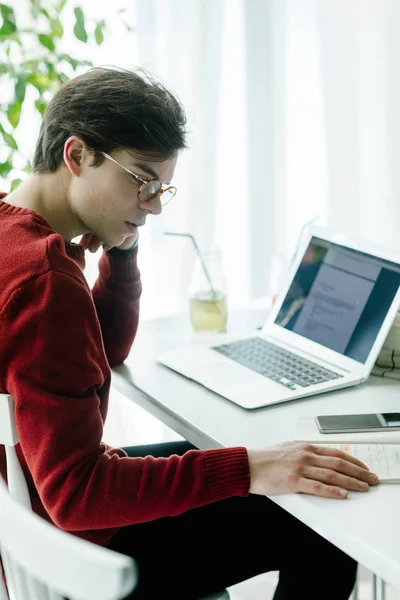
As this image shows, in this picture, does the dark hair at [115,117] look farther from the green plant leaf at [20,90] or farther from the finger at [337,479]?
the green plant leaf at [20,90]

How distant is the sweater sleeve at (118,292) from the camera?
4.92 feet

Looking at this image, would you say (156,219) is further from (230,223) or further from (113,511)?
(113,511)

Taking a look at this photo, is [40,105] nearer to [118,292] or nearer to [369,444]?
[118,292]

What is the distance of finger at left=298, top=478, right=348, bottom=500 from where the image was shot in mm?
930

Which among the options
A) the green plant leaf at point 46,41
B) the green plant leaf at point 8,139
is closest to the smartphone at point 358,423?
the green plant leaf at point 8,139

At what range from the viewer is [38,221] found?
3.51ft

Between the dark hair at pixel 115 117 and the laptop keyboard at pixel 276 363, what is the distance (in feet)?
1.44

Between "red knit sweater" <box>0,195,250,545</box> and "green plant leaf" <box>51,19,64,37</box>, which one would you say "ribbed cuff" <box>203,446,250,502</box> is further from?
"green plant leaf" <box>51,19,64,37</box>

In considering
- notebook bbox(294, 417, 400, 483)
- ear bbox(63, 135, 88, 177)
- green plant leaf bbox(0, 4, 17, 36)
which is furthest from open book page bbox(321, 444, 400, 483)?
green plant leaf bbox(0, 4, 17, 36)

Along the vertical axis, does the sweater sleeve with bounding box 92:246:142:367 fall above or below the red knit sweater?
below

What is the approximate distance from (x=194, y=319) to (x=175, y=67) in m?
0.99

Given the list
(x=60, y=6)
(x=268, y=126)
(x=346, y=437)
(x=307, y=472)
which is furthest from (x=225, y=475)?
(x=268, y=126)

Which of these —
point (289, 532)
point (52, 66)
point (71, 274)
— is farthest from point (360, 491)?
point (52, 66)

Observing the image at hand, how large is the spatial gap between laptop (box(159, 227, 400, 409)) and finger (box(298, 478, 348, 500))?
0.27 m
